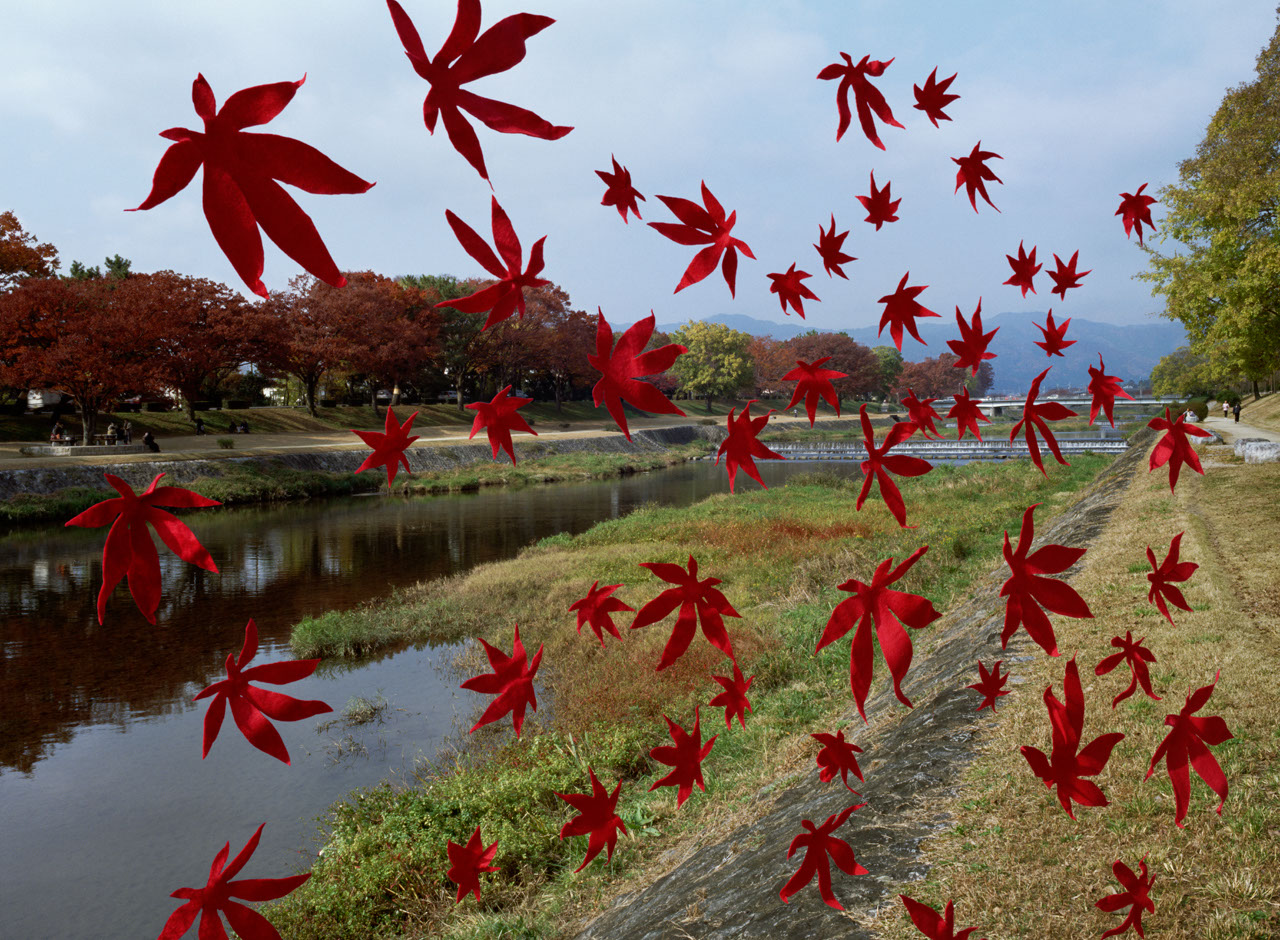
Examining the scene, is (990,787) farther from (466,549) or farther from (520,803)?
(466,549)

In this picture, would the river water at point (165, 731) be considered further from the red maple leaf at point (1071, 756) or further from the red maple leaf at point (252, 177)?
the red maple leaf at point (252, 177)

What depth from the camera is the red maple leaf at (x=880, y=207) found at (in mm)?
1776

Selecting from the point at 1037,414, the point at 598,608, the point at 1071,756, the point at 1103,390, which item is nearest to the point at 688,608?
the point at 598,608

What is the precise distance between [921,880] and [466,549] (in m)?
19.1

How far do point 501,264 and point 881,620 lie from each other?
65 cm

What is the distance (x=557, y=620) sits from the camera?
13445 millimetres

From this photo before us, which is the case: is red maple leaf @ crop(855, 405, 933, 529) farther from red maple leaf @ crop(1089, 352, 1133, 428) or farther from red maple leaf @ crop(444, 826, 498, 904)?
red maple leaf @ crop(444, 826, 498, 904)

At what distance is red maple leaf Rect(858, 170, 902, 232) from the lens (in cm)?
178

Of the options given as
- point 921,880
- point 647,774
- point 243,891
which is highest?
point 243,891

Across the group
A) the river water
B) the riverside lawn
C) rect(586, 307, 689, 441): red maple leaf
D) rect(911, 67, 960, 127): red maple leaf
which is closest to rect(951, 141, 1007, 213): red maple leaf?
rect(911, 67, 960, 127): red maple leaf

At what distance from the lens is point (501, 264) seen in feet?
3.09

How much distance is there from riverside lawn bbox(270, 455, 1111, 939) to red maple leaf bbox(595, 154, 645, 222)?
3.39 meters

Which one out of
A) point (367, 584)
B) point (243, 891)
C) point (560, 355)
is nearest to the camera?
point (243, 891)

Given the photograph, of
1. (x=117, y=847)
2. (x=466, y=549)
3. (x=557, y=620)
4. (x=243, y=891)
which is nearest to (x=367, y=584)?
(x=466, y=549)
